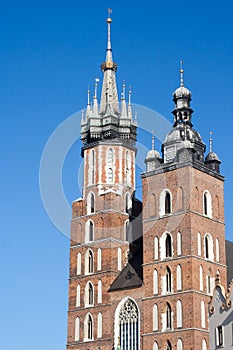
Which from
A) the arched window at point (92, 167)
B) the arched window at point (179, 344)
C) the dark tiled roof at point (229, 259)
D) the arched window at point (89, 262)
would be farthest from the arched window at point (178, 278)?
the arched window at point (92, 167)

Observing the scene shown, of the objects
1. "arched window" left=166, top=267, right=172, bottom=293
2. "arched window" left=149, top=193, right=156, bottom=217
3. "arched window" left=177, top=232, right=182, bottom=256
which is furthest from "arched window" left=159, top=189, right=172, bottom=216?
"arched window" left=166, top=267, right=172, bottom=293

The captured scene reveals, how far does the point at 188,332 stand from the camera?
5259cm

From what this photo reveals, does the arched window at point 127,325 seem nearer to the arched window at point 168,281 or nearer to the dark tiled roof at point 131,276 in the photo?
the dark tiled roof at point 131,276

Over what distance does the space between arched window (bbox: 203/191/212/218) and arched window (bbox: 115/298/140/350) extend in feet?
27.6

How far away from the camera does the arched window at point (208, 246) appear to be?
56438 millimetres

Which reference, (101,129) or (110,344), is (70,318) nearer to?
(110,344)

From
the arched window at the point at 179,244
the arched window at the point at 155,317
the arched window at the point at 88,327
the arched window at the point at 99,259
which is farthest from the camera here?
the arched window at the point at 99,259

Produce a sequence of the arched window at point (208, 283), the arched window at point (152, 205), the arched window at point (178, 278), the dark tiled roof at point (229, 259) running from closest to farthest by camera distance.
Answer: the arched window at point (178, 278) < the arched window at point (208, 283) < the arched window at point (152, 205) < the dark tiled roof at point (229, 259)

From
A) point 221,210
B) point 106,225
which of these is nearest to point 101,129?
point 106,225

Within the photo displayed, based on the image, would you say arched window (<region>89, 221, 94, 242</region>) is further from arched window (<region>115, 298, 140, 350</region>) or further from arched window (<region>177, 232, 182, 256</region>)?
arched window (<region>177, 232, 182, 256</region>)

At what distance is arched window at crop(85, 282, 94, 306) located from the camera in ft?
198

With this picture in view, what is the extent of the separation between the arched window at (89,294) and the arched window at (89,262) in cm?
111

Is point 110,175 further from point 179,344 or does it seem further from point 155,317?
point 179,344

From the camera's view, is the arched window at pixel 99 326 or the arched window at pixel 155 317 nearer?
the arched window at pixel 155 317
